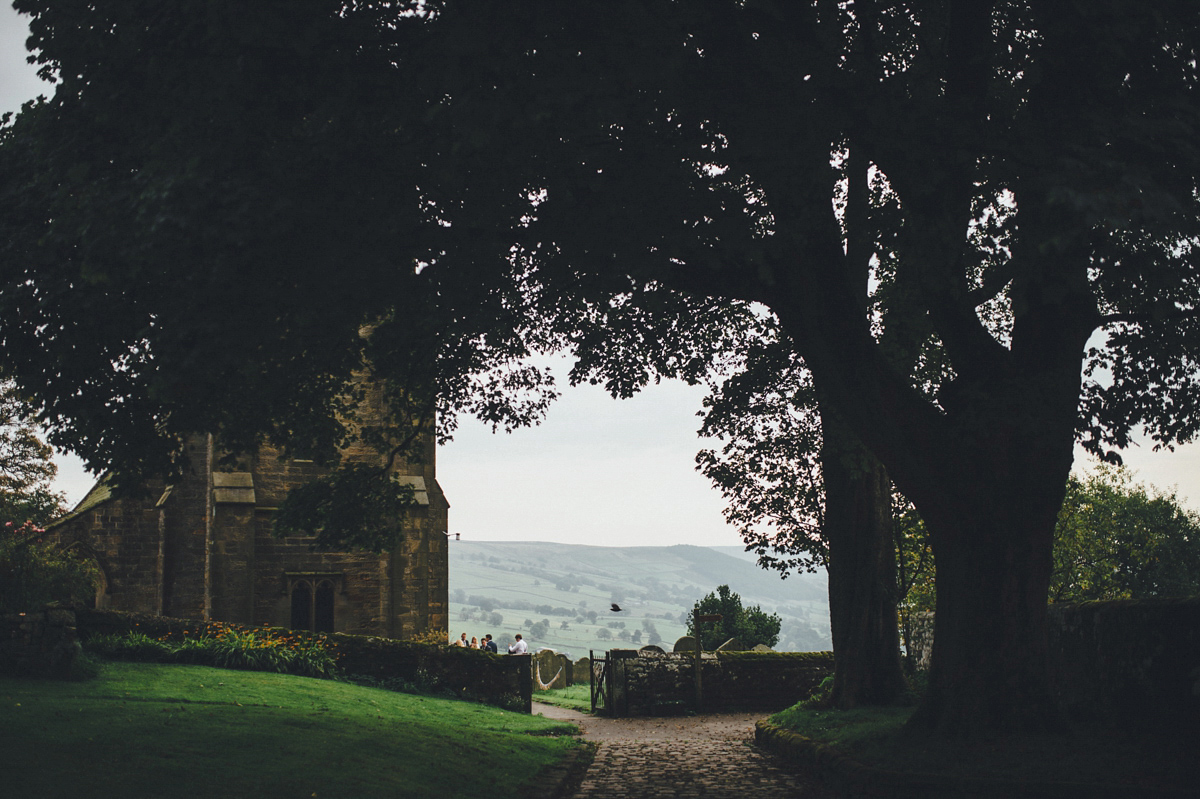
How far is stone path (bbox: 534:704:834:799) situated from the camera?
10055 millimetres

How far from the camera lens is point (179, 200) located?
7.67 m

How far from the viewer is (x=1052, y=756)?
29.1 feet

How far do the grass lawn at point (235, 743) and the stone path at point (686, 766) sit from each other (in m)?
0.89

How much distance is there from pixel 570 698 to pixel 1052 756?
18.5m

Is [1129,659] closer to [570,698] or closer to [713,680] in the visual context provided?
[713,680]

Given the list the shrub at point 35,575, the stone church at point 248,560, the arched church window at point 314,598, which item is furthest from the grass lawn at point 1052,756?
the arched church window at point 314,598

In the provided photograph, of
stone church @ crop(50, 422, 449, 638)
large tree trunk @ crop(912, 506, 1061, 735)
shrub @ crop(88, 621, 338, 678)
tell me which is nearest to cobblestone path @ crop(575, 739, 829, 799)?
large tree trunk @ crop(912, 506, 1061, 735)

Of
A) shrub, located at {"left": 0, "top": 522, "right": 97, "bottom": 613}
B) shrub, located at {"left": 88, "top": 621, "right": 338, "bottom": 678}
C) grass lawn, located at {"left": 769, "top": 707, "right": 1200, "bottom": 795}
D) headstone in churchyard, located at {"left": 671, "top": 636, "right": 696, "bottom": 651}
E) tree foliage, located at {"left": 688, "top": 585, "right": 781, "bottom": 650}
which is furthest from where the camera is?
tree foliage, located at {"left": 688, "top": 585, "right": 781, "bottom": 650}

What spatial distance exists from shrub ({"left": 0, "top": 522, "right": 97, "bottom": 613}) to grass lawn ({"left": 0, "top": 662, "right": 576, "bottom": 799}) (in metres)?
4.26

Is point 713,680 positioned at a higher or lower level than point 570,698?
higher

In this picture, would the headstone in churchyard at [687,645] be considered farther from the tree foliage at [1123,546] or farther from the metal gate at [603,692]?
the tree foliage at [1123,546]

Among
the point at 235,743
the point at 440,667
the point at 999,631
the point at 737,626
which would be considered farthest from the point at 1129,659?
the point at 737,626

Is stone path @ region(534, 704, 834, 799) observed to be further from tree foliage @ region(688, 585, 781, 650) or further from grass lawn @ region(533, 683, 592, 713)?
tree foliage @ region(688, 585, 781, 650)

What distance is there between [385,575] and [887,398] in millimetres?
20661
